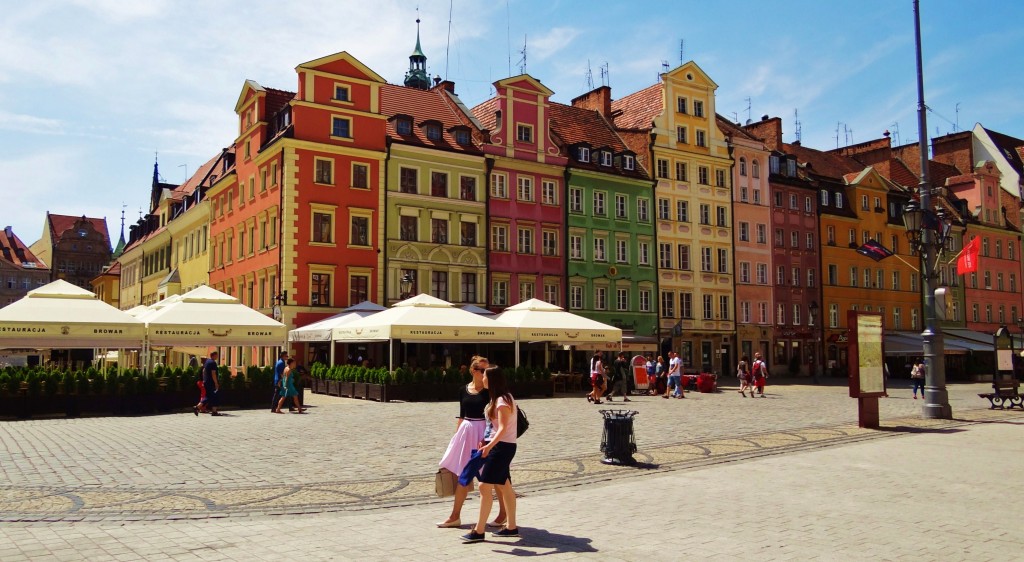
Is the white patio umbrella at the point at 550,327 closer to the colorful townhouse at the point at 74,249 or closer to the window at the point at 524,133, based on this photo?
the window at the point at 524,133

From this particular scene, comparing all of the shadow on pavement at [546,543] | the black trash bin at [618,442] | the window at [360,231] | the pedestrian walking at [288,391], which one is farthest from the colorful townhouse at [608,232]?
the shadow on pavement at [546,543]

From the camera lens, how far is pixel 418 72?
70000 millimetres

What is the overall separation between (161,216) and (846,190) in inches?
1905

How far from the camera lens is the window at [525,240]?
42.9 metres

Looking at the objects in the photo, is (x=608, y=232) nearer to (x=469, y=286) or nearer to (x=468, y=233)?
(x=468, y=233)

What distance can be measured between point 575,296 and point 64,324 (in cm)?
2725

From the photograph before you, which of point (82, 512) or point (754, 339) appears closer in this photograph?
point (82, 512)

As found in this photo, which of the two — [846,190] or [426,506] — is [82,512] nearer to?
[426,506]

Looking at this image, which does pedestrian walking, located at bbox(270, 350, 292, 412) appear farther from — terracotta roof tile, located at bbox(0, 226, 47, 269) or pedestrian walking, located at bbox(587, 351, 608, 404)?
terracotta roof tile, located at bbox(0, 226, 47, 269)

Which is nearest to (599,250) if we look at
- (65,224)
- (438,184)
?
(438,184)

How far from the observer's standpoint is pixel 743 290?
5150 cm

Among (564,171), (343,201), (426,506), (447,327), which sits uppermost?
(564,171)

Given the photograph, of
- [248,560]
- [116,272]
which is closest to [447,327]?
[248,560]

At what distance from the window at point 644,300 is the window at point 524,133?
35.6ft
